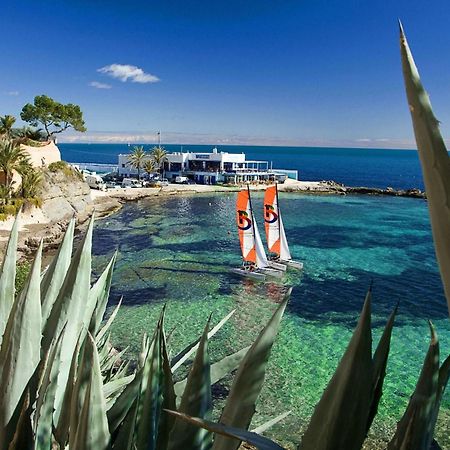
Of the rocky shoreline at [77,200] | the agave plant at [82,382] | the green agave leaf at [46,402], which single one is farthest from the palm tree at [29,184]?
the green agave leaf at [46,402]

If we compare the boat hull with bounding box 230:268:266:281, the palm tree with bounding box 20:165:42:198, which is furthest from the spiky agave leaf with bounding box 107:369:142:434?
the palm tree with bounding box 20:165:42:198

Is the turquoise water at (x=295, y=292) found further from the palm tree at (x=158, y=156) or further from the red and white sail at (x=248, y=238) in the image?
the palm tree at (x=158, y=156)

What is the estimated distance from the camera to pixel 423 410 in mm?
1061

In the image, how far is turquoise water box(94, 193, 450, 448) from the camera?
1127 cm

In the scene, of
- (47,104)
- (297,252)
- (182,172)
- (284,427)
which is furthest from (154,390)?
(182,172)

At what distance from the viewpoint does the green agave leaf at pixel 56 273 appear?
2205 mm

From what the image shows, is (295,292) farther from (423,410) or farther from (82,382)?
(423,410)

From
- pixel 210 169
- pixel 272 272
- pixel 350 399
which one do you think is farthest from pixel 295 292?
pixel 210 169

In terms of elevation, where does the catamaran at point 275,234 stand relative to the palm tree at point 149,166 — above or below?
below

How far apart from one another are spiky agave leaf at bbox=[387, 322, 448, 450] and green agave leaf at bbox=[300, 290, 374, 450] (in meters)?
0.12

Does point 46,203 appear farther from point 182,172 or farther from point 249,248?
point 182,172

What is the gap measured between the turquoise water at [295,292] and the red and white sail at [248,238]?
4.54 feet

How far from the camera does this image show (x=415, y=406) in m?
1.06

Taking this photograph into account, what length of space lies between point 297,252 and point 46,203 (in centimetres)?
→ 1904
